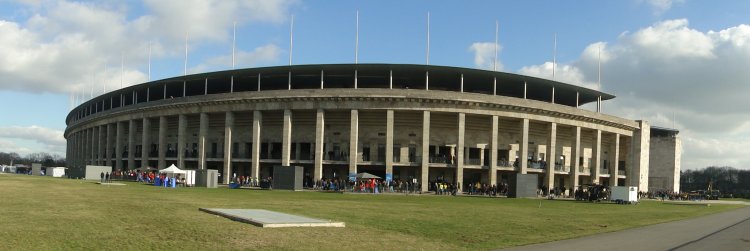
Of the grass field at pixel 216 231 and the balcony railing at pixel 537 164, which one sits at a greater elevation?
the balcony railing at pixel 537 164

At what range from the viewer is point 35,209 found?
21.2 m

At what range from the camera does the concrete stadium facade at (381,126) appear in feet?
224

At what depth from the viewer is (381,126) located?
7138 centimetres

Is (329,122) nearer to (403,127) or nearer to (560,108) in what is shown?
(403,127)

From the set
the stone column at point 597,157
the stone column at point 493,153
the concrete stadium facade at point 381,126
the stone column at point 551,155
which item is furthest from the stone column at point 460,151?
the stone column at point 597,157

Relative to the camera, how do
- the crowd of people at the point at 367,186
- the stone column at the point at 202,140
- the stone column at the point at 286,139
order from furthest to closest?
the stone column at the point at 202,140 < the stone column at the point at 286,139 < the crowd of people at the point at 367,186

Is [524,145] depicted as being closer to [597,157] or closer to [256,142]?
[597,157]

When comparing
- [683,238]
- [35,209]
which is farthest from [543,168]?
[35,209]

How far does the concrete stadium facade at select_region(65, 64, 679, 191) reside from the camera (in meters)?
68.3

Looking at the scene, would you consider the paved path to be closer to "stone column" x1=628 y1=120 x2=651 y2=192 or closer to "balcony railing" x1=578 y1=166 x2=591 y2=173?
"balcony railing" x1=578 y1=166 x2=591 y2=173

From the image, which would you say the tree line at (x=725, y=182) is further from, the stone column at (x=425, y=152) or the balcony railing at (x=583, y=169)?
the stone column at (x=425, y=152)

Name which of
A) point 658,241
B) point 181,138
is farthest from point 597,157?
point 658,241

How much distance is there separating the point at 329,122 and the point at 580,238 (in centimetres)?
5480

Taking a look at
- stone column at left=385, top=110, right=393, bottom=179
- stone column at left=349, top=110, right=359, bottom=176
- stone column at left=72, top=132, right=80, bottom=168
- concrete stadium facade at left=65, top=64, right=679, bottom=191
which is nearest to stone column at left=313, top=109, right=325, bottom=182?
concrete stadium facade at left=65, top=64, right=679, bottom=191
